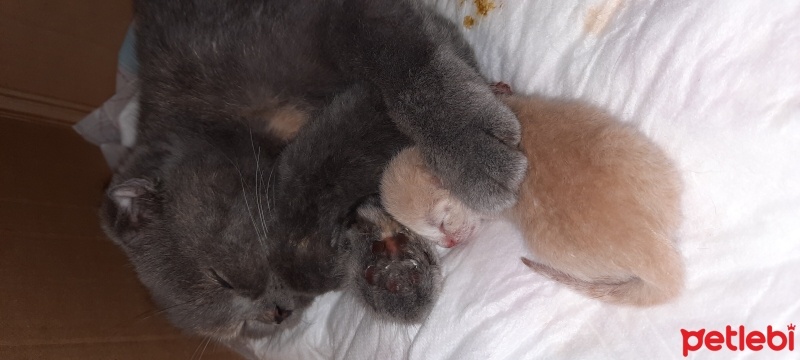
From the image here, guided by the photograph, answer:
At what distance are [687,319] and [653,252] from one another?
0.14 m

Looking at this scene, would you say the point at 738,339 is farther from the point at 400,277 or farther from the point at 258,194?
the point at 258,194

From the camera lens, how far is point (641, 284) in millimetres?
782

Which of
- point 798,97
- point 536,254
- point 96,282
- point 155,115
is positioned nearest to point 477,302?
point 536,254

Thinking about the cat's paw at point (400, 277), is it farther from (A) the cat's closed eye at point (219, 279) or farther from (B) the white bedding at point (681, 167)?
(A) the cat's closed eye at point (219, 279)

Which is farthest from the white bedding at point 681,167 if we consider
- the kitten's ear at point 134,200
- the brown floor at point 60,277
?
the brown floor at point 60,277

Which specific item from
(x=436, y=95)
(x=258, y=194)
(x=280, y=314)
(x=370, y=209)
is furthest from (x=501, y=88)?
(x=280, y=314)

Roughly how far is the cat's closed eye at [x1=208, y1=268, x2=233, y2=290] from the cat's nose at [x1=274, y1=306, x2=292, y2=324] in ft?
0.30

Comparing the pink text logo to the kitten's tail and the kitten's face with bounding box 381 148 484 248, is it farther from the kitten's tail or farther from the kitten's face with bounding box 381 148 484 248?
the kitten's face with bounding box 381 148 484 248

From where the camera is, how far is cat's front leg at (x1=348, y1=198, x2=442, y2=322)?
98 cm

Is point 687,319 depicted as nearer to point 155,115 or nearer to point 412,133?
point 412,133

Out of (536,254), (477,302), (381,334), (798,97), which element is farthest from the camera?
(381,334)

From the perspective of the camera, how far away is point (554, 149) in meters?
0.81

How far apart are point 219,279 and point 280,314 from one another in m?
0.13

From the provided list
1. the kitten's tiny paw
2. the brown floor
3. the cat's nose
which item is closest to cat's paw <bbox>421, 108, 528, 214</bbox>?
the kitten's tiny paw
